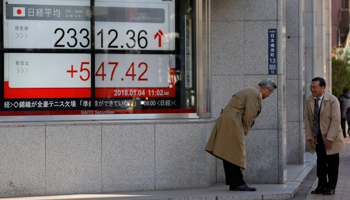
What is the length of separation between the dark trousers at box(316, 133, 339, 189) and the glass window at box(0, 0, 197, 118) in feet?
6.82

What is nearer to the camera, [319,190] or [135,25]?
[319,190]

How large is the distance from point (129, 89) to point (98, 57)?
70 centimetres

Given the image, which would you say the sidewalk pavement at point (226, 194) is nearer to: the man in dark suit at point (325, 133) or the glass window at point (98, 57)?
the man in dark suit at point (325, 133)

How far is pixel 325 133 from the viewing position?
8.11 metres

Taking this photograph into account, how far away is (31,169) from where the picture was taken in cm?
784

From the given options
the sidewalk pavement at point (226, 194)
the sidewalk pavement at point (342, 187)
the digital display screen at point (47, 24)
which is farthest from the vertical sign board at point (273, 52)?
the digital display screen at point (47, 24)

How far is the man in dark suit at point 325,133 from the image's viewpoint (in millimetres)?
8031

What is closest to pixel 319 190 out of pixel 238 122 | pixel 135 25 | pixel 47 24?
pixel 238 122

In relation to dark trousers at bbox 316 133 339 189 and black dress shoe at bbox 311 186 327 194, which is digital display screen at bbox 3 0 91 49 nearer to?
dark trousers at bbox 316 133 339 189

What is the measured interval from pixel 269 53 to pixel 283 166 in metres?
1.92

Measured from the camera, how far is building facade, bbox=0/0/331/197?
7.96 meters

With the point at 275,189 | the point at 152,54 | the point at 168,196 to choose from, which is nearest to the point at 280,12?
the point at 152,54

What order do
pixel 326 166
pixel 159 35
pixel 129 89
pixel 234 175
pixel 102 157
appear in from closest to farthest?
pixel 234 175, pixel 102 157, pixel 326 166, pixel 129 89, pixel 159 35

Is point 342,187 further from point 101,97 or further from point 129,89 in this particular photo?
point 101,97
